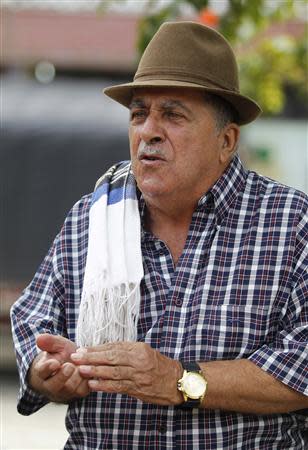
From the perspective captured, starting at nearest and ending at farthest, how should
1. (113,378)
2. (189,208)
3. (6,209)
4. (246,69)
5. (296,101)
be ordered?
(113,378), (189,208), (6,209), (246,69), (296,101)

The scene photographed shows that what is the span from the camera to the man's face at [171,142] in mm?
3486

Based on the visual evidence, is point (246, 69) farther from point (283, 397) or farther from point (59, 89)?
point (283, 397)

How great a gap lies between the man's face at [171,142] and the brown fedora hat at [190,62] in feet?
0.17

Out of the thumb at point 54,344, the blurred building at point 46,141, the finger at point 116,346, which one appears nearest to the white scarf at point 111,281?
the thumb at point 54,344

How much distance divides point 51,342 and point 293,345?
75 centimetres

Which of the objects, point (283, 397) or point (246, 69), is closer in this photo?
point (283, 397)

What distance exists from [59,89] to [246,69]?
7.30 feet

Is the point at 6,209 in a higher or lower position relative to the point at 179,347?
lower

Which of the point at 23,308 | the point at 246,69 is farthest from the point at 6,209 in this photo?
the point at 23,308

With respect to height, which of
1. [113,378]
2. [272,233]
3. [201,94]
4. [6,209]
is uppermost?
[201,94]

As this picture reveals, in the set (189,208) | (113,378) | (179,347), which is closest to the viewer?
(113,378)

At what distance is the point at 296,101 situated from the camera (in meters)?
17.2

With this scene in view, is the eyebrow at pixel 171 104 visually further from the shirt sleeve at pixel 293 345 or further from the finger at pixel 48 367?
the finger at pixel 48 367

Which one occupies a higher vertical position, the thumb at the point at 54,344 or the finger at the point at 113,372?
the thumb at the point at 54,344
